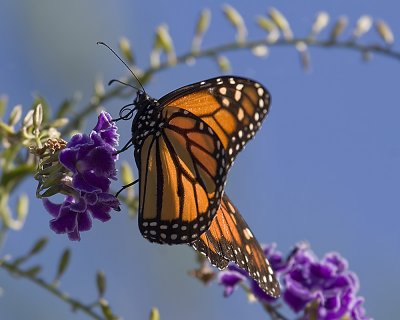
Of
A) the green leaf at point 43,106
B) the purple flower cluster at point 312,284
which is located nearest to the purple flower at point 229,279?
the purple flower cluster at point 312,284

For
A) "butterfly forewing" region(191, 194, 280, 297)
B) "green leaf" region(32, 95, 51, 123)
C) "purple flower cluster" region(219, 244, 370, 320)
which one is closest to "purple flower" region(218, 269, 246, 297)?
"purple flower cluster" region(219, 244, 370, 320)

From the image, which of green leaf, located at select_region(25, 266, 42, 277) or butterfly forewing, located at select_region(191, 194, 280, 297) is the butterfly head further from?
green leaf, located at select_region(25, 266, 42, 277)

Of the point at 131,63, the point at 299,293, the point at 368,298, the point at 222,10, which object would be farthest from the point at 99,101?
the point at 368,298

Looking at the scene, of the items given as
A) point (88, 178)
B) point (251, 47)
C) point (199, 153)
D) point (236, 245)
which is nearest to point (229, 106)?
point (199, 153)

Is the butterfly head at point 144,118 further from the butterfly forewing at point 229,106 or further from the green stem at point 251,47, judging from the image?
the green stem at point 251,47

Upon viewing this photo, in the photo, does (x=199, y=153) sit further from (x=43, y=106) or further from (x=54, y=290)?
(x=54, y=290)
